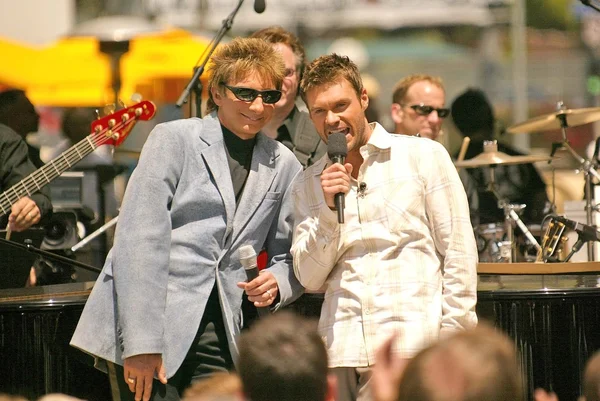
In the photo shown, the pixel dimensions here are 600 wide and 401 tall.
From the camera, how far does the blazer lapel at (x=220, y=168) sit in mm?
4883

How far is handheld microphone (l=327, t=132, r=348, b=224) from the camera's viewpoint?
4500 mm

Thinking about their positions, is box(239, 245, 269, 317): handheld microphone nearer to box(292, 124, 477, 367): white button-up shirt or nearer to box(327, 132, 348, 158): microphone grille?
box(292, 124, 477, 367): white button-up shirt

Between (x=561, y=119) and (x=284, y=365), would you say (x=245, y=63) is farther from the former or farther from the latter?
(x=561, y=119)

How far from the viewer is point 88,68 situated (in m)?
13.5

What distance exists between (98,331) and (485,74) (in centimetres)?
1893

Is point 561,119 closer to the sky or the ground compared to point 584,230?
closer to the sky

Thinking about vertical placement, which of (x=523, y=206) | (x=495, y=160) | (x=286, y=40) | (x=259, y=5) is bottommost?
(x=523, y=206)

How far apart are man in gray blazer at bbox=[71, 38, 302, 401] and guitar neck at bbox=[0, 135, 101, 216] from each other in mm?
2148

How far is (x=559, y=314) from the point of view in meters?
5.73

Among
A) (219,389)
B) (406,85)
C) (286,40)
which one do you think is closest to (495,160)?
(406,85)

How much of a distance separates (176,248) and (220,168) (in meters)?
0.39

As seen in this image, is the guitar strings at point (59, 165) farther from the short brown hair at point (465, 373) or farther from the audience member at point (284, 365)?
the short brown hair at point (465, 373)

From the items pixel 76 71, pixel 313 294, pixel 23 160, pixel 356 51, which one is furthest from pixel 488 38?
pixel 313 294

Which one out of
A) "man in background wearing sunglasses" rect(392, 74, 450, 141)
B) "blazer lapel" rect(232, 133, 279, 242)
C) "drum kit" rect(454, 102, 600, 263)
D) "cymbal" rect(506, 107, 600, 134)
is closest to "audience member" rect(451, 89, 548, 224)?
"drum kit" rect(454, 102, 600, 263)
